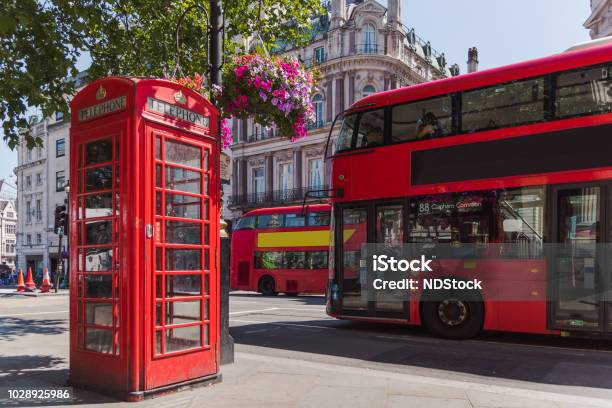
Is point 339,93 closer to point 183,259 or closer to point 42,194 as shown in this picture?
point 183,259

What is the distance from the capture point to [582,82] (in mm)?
7883

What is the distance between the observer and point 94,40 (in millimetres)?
11602

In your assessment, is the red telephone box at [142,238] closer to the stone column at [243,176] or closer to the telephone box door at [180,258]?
the telephone box door at [180,258]

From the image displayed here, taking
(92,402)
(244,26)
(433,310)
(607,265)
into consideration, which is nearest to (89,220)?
(92,402)

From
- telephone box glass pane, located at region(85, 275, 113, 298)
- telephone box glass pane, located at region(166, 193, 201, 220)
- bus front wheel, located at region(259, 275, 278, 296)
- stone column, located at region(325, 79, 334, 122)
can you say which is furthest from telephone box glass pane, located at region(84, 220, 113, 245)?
stone column, located at region(325, 79, 334, 122)

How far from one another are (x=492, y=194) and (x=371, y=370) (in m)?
3.82

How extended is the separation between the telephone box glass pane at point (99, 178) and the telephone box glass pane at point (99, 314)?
1.15 meters

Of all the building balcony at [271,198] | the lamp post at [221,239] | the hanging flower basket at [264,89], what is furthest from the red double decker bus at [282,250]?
the lamp post at [221,239]

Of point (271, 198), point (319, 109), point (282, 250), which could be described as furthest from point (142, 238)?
point (271, 198)

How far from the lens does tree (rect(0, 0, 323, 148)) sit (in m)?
7.40

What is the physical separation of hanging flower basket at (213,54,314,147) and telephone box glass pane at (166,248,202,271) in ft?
7.49

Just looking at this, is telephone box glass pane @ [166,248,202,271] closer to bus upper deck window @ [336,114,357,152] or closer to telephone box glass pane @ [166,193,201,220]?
telephone box glass pane @ [166,193,201,220]

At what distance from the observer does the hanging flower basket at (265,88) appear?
22.4ft

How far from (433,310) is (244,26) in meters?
9.04
